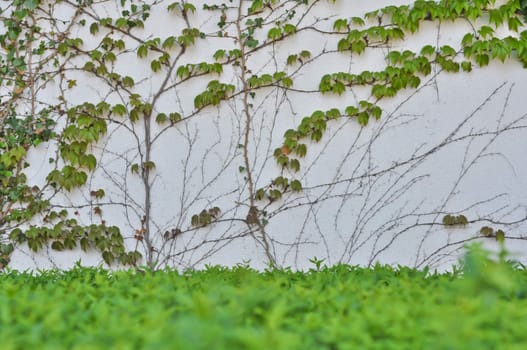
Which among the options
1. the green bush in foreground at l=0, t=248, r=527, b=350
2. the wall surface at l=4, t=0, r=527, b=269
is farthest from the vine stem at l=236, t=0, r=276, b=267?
the green bush in foreground at l=0, t=248, r=527, b=350

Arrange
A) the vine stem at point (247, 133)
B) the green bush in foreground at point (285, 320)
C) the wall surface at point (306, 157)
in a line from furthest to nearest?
the vine stem at point (247, 133)
the wall surface at point (306, 157)
the green bush in foreground at point (285, 320)

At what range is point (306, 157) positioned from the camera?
354cm

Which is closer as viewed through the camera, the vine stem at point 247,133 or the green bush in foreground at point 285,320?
the green bush in foreground at point 285,320

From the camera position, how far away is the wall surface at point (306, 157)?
3.32 meters

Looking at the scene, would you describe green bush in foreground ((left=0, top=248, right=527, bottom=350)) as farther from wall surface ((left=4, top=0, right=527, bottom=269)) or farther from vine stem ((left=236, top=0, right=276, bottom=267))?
vine stem ((left=236, top=0, right=276, bottom=267))

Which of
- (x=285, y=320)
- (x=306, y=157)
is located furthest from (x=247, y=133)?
(x=285, y=320)

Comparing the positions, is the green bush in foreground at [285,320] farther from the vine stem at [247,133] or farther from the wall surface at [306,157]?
the vine stem at [247,133]

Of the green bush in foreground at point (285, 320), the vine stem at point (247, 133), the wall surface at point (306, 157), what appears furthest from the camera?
the vine stem at point (247, 133)

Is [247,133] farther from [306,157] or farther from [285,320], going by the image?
[285,320]

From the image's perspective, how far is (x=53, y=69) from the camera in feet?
12.8

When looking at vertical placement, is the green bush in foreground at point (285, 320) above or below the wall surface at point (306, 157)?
below

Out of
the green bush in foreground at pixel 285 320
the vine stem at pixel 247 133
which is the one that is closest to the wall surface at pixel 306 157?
the vine stem at pixel 247 133

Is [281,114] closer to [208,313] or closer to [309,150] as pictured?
[309,150]

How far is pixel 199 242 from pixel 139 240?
0.38 meters
